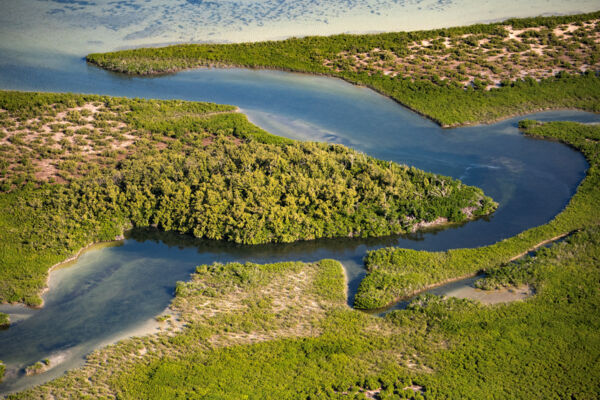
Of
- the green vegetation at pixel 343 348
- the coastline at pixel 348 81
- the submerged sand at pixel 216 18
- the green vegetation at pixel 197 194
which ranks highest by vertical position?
the submerged sand at pixel 216 18

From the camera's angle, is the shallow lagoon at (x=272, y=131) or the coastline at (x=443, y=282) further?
the coastline at (x=443, y=282)

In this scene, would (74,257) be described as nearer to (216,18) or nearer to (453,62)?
(453,62)

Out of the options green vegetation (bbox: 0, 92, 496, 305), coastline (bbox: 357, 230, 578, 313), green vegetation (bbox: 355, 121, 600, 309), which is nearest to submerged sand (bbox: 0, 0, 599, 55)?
green vegetation (bbox: 0, 92, 496, 305)

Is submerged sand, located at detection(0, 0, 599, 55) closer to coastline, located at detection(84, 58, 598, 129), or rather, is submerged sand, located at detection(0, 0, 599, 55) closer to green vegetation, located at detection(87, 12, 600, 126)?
green vegetation, located at detection(87, 12, 600, 126)

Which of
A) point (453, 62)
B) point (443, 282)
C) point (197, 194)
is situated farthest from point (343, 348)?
point (453, 62)

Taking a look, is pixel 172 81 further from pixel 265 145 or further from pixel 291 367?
pixel 291 367

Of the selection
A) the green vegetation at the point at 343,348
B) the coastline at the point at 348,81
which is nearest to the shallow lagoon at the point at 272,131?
the coastline at the point at 348,81

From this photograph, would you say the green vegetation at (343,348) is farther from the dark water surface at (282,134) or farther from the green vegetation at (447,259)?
the dark water surface at (282,134)

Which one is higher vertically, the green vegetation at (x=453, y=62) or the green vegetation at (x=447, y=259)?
the green vegetation at (x=453, y=62)
